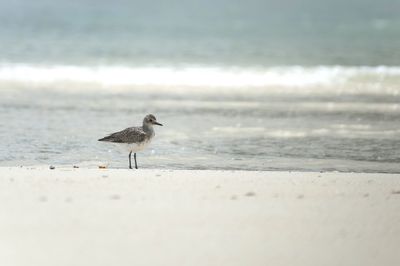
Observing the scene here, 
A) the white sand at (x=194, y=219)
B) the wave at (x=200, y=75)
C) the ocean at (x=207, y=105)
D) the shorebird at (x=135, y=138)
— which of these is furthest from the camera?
the wave at (x=200, y=75)

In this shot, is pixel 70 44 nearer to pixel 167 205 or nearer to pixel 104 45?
pixel 104 45

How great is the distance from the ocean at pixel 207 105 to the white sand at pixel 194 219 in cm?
184

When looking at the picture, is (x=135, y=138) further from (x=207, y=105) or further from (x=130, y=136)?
(x=207, y=105)

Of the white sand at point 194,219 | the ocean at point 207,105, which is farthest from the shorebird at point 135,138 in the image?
the white sand at point 194,219

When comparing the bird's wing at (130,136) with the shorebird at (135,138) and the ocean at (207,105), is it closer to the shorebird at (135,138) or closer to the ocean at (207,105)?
the shorebird at (135,138)

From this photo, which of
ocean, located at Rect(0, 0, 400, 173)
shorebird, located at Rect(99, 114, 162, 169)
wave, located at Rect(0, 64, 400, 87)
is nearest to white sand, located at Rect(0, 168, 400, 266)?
shorebird, located at Rect(99, 114, 162, 169)

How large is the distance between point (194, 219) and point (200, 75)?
56.8ft

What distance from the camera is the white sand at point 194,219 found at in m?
7.08

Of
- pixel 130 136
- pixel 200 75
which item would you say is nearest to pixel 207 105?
pixel 130 136

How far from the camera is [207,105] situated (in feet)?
58.2

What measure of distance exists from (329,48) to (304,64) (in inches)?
425

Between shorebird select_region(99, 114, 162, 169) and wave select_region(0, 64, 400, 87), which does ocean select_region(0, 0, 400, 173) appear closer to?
wave select_region(0, 64, 400, 87)

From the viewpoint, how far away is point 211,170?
10.5m

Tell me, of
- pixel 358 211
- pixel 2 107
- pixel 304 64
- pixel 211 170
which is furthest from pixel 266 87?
pixel 358 211
